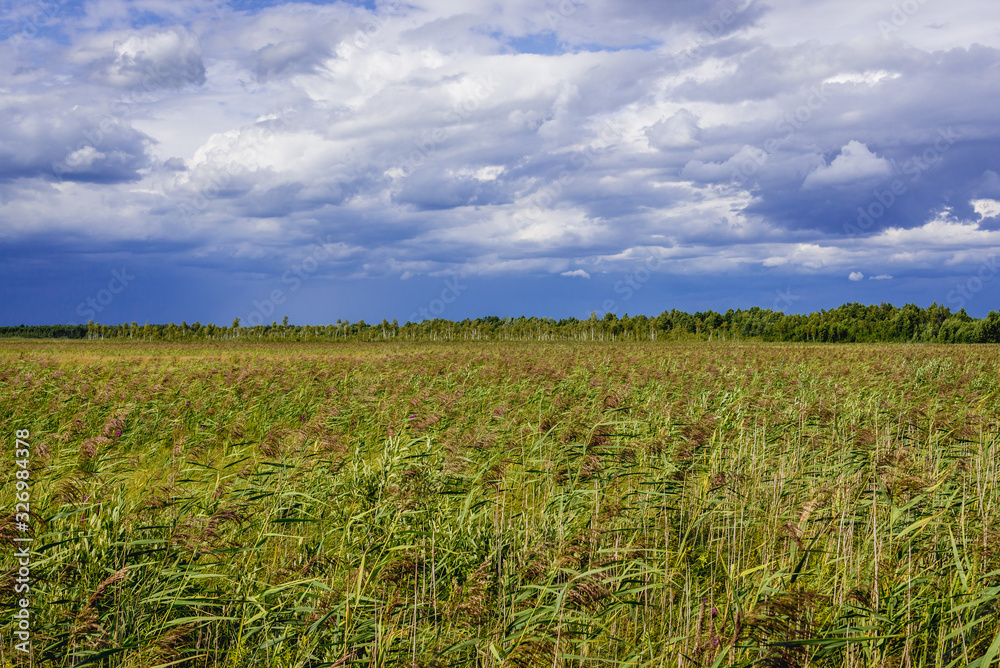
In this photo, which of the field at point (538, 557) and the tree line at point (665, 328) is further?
the tree line at point (665, 328)

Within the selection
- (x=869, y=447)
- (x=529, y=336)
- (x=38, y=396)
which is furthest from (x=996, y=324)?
(x=38, y=396)

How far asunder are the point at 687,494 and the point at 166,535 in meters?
4.37

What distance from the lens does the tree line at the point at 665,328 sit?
298 feet

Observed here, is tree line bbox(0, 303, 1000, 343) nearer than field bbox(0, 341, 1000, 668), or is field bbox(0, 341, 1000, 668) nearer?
field bbox(0, 341, 1000, 668)

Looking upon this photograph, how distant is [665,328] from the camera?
12744 cm

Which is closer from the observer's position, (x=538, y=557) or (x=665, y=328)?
(x=538, y=557)

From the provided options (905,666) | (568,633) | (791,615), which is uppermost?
(791,615)

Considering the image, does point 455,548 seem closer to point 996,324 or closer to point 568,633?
point 568,633

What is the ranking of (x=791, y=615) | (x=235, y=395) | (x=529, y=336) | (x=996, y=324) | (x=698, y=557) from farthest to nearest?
(x=529, y=336) < (x=996, y=324) < (x=235, y=395) < (x=698, y=557) < (x=791, y=615)

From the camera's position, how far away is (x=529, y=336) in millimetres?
109125

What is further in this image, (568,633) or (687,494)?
(687,494)

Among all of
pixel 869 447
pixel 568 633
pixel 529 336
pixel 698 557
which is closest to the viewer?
pixel 568 633

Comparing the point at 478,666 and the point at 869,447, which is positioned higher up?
the point at 869,447

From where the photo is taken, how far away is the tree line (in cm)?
9085
